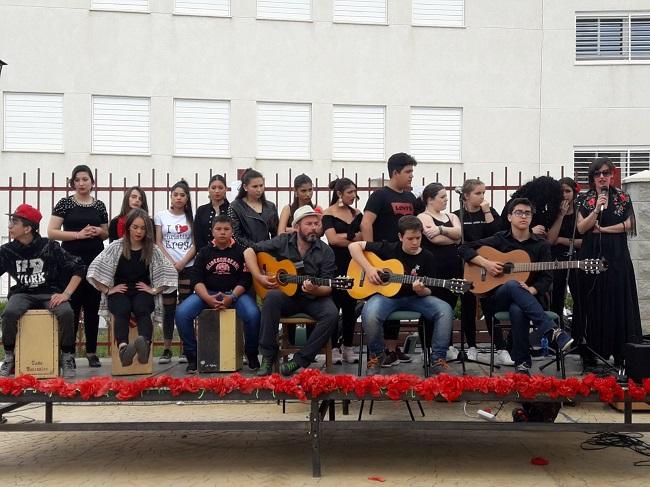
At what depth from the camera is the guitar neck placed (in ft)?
21.4

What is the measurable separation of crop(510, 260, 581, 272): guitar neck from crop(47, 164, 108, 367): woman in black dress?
13.2ft

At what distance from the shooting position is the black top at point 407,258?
675 centimetres

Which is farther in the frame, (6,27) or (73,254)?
(6,27)

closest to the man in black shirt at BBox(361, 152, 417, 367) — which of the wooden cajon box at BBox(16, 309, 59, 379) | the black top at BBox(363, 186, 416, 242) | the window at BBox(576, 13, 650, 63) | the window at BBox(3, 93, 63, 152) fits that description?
the black top at BBox(363, 186, 416, 242)

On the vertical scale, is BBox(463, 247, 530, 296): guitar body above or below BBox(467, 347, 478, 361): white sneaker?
above

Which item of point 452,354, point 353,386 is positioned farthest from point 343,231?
point 353,386

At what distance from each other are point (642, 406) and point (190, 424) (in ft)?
14.1

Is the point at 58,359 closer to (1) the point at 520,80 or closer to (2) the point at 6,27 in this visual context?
(2) the point at 6,27

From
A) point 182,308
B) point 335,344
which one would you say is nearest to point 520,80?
point 335,344

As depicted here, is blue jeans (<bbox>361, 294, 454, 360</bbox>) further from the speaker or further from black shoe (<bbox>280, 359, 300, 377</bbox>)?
the speaker

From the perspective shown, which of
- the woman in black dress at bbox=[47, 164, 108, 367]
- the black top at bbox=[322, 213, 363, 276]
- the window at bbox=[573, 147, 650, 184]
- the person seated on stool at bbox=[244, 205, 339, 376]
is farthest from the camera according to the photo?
the window at bbox=[573, 147, 650, 184]

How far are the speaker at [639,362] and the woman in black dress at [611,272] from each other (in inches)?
56.7

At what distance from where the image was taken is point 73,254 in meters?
7.61

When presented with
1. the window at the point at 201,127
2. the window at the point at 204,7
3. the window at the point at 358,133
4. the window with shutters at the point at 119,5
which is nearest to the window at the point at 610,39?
the window at the point at 358,133
